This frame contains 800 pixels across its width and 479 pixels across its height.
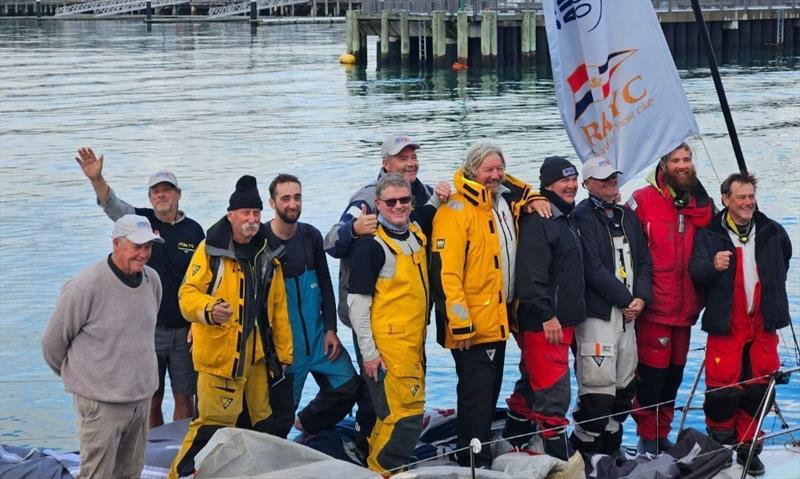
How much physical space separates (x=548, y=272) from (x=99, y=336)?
8.13 ft

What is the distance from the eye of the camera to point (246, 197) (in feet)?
20.9

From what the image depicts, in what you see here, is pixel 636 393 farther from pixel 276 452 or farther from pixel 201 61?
pixel 201 61

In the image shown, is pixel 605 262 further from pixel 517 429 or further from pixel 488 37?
pixel 488 37

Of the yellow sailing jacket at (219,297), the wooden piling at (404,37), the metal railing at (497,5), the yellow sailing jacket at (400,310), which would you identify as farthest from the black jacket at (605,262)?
the wooden piling at (404,37)

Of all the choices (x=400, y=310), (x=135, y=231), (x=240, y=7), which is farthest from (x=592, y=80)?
(x=240, y=7)

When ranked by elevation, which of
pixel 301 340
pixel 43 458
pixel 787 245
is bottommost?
pixel 43 458

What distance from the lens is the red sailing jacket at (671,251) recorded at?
6.95 m

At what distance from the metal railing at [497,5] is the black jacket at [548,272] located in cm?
4531

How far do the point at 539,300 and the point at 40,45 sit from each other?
66.2 m

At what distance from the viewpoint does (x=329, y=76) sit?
49719 mm

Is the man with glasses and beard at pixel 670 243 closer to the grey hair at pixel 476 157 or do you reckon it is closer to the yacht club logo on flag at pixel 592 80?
the yacht club logo on flag at pixel 592 80

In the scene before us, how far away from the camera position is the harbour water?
1357 cm

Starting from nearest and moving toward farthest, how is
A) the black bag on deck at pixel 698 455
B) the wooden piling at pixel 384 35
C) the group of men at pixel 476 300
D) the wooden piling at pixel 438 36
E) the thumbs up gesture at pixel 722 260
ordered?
the black bag on deck at pixel 698 455 < the group of men at pixel 476 300 < the thumbs up gesture at pixel 722 260 < the wooden piling at pixel 438 36 < the wooden piling at pixel 384 35

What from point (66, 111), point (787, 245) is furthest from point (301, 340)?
point (66, 111)
